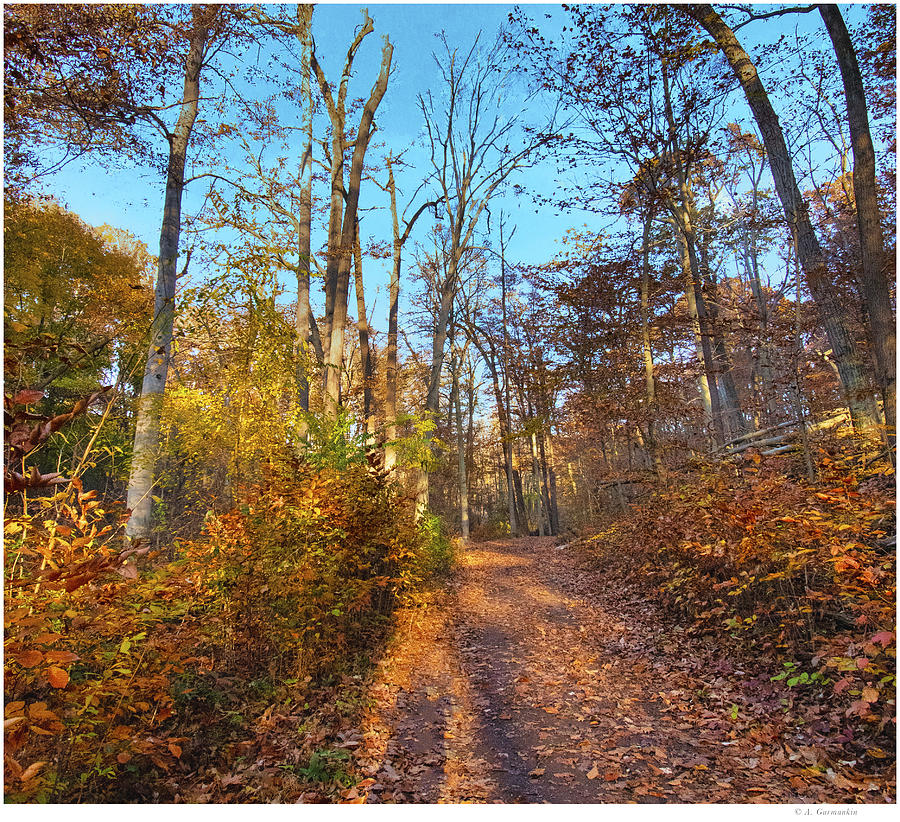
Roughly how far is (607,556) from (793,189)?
680cm

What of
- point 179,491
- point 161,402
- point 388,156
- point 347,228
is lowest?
point 179,491

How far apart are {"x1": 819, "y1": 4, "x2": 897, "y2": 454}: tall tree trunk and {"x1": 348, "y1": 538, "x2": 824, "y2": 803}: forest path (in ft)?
15.2

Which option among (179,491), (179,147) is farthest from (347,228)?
(179,491)

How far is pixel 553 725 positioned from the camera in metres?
3.66

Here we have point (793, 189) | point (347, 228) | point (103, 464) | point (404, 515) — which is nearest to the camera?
point (404, 515)

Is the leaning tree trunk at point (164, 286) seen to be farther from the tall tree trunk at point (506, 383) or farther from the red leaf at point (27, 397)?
the tall tree trunk at point (506, 383)

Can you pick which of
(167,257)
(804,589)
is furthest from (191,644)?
(167,257)

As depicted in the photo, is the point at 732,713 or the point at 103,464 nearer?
the point at 732,713

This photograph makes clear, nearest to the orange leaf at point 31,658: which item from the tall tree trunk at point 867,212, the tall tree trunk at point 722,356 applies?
the tall tree trunk at point 867,212

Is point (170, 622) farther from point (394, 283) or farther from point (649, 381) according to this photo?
point (394, 283)

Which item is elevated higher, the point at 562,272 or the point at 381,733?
the point at 562,272

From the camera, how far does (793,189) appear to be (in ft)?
23.0

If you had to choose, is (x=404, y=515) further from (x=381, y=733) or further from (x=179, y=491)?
(x=179, y=491)

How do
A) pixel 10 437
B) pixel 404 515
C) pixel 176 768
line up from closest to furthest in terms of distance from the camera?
pixel 10 437 < pixel 176 768 < pixel 404 515
